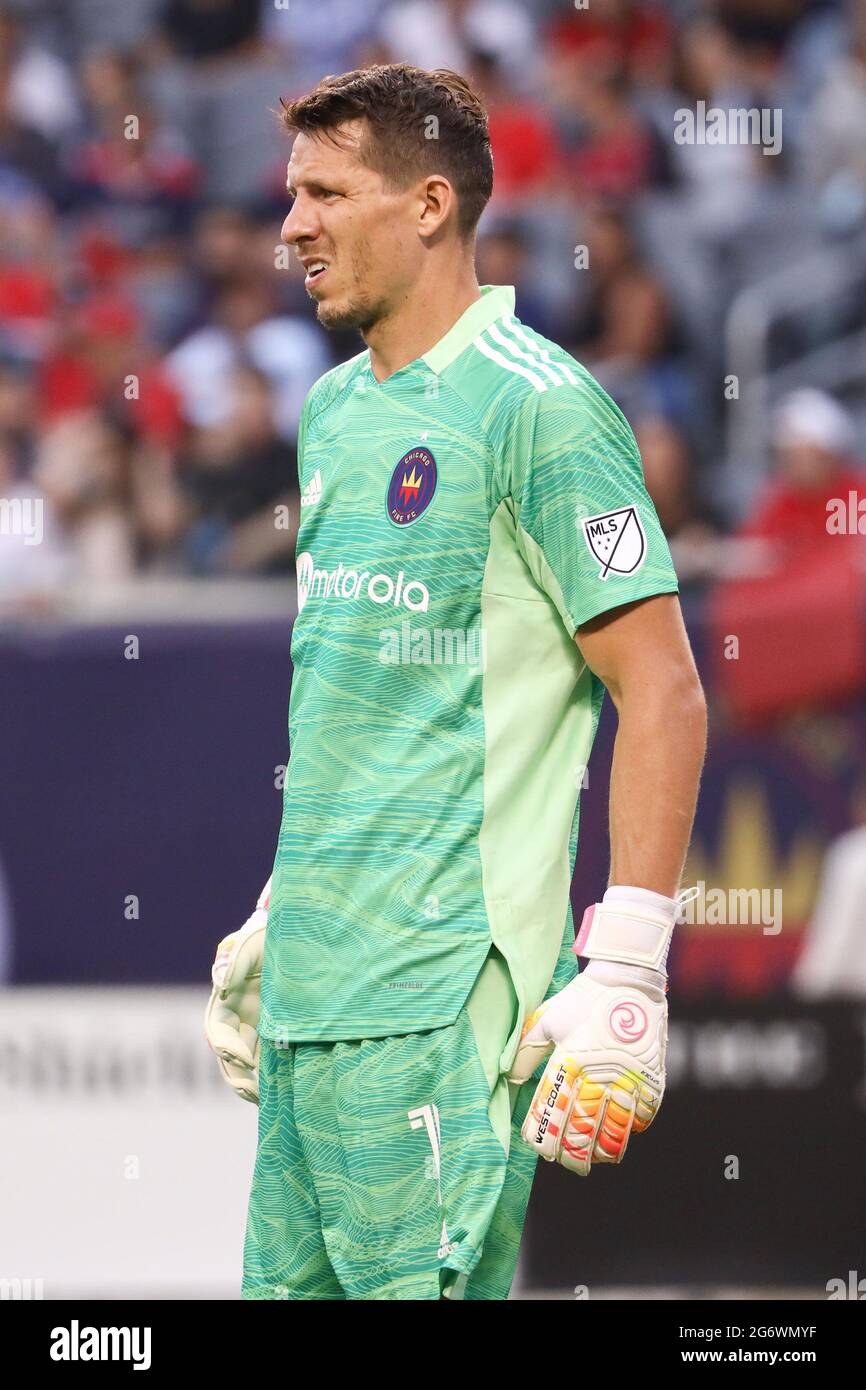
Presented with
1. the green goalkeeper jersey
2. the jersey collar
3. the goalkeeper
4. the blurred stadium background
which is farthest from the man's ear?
the blurred stadium background

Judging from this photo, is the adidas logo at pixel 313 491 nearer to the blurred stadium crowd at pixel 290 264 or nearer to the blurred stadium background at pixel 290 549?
the blurred stadium background at pixel 290 549

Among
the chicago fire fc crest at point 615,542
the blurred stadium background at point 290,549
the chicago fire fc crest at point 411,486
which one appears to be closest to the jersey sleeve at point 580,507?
the chicago fire fc crest at point 615,542

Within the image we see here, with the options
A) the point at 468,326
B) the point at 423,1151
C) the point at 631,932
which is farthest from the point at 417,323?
the point at 423,1151

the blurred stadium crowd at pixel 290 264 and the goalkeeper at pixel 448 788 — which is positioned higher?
the blurred stadium crowd at pixel 290 264

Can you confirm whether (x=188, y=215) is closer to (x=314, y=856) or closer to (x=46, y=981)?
(x=46, y=981)

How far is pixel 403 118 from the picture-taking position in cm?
290

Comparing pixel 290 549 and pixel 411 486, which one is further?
pixel 290 549

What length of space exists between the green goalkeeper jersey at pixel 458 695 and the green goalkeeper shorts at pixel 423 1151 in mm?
37

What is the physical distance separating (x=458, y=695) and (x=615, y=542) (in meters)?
0.29

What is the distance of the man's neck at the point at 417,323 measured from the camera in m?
2.92

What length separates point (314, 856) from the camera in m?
2.81

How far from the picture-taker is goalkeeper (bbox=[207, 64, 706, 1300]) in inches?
104

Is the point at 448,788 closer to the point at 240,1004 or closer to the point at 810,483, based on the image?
the point at 240,1004

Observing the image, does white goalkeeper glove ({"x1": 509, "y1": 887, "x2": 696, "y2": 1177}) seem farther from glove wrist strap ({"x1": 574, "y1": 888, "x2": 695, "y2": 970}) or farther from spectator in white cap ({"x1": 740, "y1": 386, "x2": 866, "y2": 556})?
spectator in white cap ({"x1": 740, "y1": 386, "x2": 866, "y2": 556})
